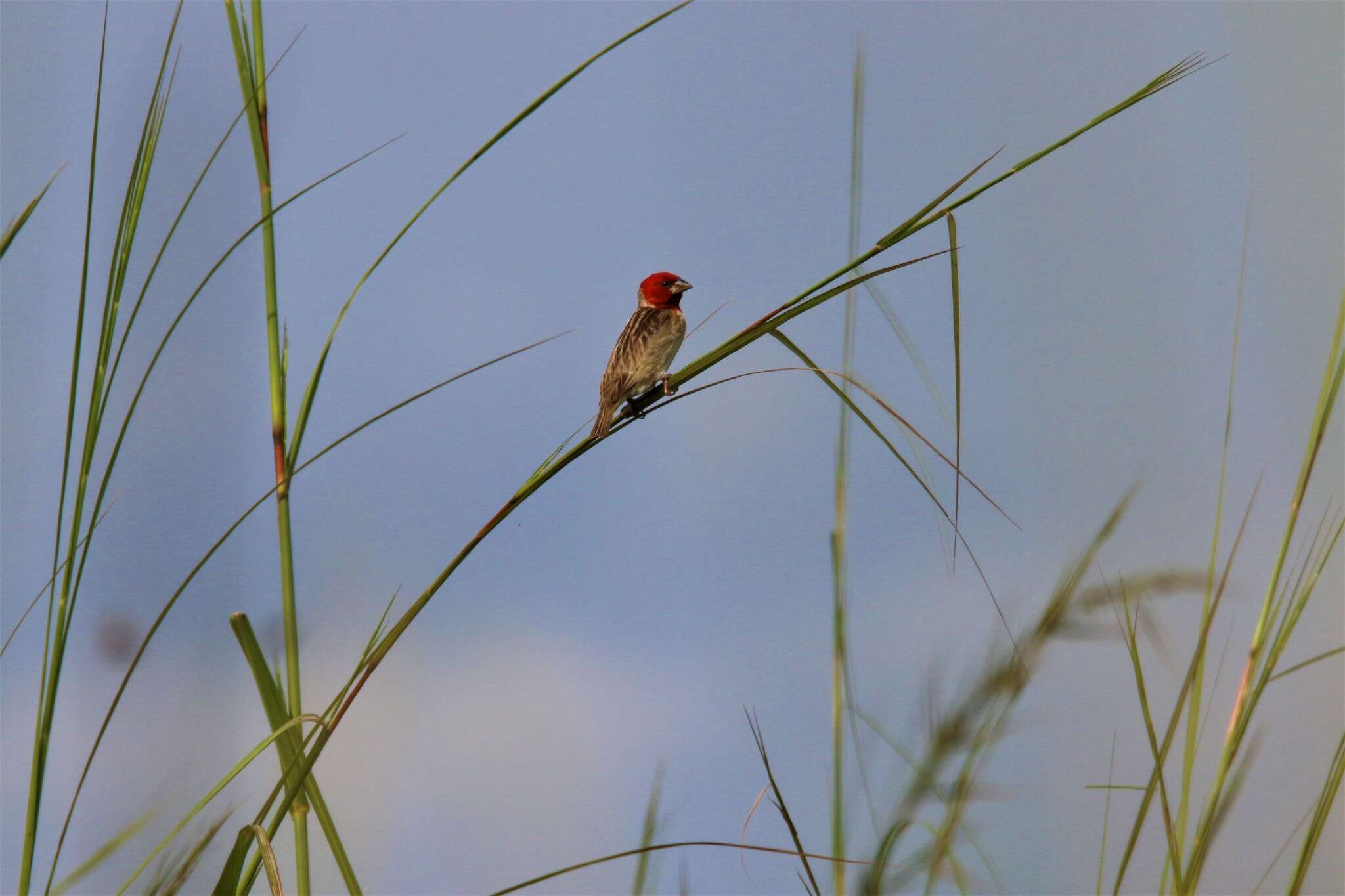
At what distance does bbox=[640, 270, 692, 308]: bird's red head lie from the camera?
14.0 feet

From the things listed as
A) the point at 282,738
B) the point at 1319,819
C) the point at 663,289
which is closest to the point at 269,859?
the point at 282,738

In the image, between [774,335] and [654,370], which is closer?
[774,335]

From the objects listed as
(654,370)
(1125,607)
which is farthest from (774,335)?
(654,370)

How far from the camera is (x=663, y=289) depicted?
4.36 metres

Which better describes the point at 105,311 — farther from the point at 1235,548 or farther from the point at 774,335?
the point at 1235,548

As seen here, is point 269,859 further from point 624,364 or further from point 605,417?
point 624,364

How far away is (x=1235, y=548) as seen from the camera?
139 cm

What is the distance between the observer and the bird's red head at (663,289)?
4273 millimetres

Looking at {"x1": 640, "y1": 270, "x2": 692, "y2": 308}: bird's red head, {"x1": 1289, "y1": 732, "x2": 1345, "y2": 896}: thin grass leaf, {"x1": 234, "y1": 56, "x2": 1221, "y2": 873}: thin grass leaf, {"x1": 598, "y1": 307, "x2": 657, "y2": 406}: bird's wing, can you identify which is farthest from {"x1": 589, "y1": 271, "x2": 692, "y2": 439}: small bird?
{"x1": 1289, "y1": 732, "x2": 1345, "y2": 896}: thin grass leaf

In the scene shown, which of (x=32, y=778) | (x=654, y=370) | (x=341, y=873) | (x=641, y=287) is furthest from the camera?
(x=641, y=287)

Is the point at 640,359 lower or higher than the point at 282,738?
higher

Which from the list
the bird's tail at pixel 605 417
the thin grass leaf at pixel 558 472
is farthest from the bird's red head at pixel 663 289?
the thin grass leaf at pixel 558 472

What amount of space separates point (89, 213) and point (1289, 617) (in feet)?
4.93

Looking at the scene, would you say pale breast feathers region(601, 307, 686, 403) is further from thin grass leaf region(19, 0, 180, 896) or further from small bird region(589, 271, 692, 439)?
thin grass leaf region(19, 0, 180, 896)
